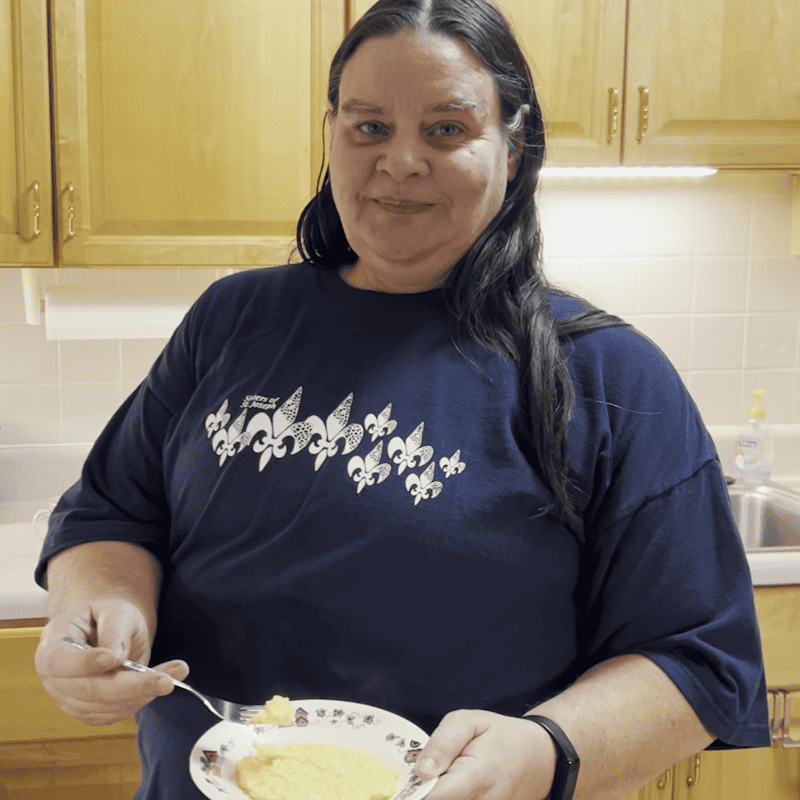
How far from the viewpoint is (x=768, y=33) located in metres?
1.89

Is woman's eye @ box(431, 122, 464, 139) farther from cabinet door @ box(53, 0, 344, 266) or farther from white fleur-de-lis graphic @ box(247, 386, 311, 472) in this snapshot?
cabinet door @ box(53, 0, 344, 266)

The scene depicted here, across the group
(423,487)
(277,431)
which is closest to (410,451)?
(423,487)

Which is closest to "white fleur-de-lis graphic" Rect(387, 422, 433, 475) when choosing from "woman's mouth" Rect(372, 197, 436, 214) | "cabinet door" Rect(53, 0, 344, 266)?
"woman's mouth" Rect(372, 197, 436, 214)

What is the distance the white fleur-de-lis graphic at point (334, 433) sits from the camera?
3.04 ft

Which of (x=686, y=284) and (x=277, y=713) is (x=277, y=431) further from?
(x=686, y=284)

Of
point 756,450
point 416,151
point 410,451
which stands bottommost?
point 756,450

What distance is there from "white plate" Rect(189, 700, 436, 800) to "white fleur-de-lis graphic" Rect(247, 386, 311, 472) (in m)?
0.23

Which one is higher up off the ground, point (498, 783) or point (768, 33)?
point (768, 33)

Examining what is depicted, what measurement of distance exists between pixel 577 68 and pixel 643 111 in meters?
0.15

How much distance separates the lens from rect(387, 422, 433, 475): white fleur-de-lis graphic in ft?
2.96

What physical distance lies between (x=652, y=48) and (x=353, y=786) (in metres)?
1.52

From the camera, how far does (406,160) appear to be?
3.00 feet

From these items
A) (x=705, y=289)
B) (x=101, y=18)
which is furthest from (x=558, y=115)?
(x=101, y=18)

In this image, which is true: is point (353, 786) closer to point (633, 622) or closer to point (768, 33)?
point (633, 622)
